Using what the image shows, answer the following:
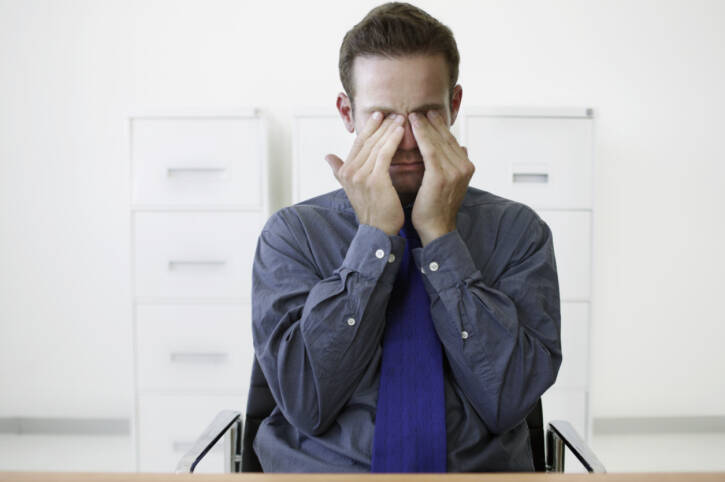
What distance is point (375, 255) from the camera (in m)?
1.04

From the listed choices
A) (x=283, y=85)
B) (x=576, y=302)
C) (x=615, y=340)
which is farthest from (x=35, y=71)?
(x=615, y=340)

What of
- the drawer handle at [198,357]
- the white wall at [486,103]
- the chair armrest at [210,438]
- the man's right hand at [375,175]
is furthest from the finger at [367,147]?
the white wall at [486,103]

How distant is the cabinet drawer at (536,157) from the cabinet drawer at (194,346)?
112cm

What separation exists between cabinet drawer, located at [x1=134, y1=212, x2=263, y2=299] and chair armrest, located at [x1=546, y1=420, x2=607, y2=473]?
1.40 m

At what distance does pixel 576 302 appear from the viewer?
2289mm

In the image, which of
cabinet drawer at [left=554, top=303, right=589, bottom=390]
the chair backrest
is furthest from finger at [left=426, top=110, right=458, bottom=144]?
cabinet drawer at [left=554, top=303, right=589, bottom=390]

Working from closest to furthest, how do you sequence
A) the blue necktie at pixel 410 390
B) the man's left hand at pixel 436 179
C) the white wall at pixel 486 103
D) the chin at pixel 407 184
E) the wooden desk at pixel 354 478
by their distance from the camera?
the wooden desk at pixel 354 478
the blue necktie at pixel 410 390
the man's left hand at pixel 436 179
the chin at pixel 407 184
the white wall at pixel 486 103

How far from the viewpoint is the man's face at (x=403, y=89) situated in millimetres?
1110

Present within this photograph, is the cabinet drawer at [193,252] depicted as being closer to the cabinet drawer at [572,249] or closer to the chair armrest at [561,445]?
the cabinet drawer at [572,249]

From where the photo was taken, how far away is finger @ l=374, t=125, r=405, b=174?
1.08m

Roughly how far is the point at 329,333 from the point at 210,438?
332 millimetres

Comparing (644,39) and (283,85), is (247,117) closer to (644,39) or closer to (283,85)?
(283,85)

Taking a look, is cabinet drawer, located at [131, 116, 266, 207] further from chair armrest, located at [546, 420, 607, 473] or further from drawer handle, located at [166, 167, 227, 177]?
chair armrest, located at [546, 420, 607, 473]

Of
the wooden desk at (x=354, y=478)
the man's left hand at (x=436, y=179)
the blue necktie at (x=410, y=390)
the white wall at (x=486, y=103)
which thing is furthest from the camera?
the white wall at (x=486, y=103)
